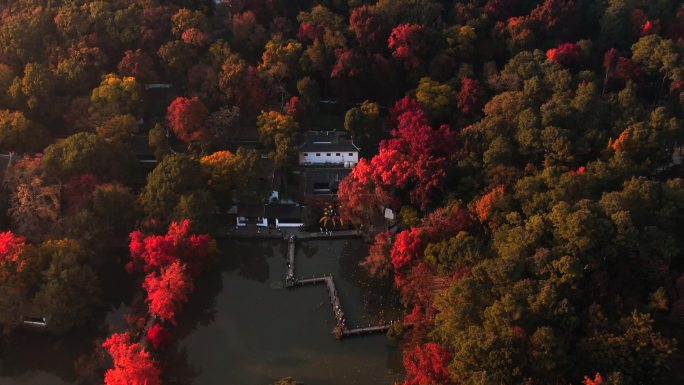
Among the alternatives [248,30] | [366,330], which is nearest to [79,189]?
[248,30]

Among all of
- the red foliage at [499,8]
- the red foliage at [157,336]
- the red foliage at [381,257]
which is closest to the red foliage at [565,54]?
the red foliage at [499,8]

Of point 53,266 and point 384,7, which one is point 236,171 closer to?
point 53,266

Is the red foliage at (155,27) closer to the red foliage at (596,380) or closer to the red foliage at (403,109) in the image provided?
the red foliage at (403,109)

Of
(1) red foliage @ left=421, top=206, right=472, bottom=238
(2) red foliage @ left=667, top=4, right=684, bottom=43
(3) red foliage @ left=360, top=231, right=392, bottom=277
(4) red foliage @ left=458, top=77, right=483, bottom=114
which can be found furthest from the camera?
(2) red foliage @ left=667, top=4, right=684, bottom=43

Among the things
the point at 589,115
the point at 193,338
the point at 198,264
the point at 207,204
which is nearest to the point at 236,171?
the point at 207,204

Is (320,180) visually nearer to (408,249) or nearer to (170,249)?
(408,249)

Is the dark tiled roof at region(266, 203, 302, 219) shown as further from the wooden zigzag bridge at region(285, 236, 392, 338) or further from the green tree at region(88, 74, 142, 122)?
the green tree at region(88, 74, 142, 122)

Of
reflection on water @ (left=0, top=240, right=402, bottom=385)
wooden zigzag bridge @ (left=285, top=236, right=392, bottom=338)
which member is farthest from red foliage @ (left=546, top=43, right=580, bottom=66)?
wooden zigzag bridge @ (left=285, top=236, right=392, bottom=338)
